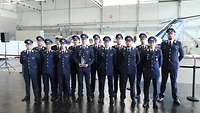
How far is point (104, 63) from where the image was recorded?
15.2 feet

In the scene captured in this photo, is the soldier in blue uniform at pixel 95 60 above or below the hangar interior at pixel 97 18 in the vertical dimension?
below

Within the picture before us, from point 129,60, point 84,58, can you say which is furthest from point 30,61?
point 129,60

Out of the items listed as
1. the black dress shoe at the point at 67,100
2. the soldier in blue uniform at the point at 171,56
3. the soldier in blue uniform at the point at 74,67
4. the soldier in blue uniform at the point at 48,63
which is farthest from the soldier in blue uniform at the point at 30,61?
the soldier in blue uniform at the point at 171,56

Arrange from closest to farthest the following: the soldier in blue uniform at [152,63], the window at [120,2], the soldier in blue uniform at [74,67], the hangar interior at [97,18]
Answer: the soldier in blue uniform at [152,63], the soldier in blue uniform at [74,67], the hangar interior at [97,18], the window at [120,2]

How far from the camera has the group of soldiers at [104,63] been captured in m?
4.47

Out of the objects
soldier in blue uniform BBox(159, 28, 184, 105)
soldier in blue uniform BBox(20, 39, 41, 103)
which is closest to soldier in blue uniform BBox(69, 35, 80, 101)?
soldier in blue uniform BBox(20, 39, 41, 103)

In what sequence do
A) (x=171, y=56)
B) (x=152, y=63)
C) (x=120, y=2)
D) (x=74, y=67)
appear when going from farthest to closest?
1. (x=120, y=2)
2. (x=74, y=67)
3. (x=171, y=56)
4. (x=152, y=63)

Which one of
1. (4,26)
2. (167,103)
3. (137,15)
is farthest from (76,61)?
(4,26)

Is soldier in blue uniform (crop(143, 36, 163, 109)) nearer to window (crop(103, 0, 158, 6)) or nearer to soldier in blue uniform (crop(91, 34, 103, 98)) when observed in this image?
soldier in blue uniform (crop(91, 34, 103, 98))

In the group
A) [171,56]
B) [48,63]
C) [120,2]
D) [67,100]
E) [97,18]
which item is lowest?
[67,100]

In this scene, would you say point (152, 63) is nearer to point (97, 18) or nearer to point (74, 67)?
point (74, 67)

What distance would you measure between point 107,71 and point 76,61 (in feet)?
2.09

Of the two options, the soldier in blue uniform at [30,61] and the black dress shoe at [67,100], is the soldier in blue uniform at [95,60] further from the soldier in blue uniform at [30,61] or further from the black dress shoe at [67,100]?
the soldier in blue uniform at [30,61]

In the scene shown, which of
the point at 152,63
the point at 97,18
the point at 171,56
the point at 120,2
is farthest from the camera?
the point at 97,18
